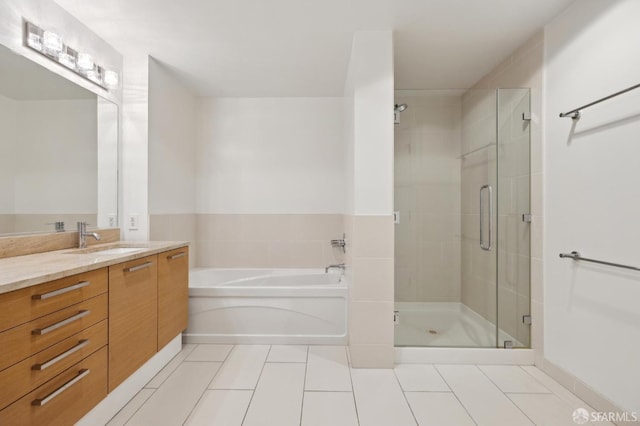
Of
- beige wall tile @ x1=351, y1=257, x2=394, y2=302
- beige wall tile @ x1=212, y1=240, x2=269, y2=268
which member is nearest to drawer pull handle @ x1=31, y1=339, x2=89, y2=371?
beige wall tile @ x1=351, y1=257, x2=394, y2=302

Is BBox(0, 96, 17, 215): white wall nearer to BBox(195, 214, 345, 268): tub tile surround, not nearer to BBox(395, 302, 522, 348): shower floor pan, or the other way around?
BBox(195, 214, 345, 268): tub tile surround

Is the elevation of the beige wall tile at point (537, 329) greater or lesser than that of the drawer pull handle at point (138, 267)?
lesser

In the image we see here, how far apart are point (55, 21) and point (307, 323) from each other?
2.70 metres

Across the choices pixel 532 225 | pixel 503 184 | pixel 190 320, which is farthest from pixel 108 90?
pixel 532 225

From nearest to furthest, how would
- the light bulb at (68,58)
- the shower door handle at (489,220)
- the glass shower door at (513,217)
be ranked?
the light bulb at (68,58) → the glass shower door at (513,217) → the shower door handle at (489,220)

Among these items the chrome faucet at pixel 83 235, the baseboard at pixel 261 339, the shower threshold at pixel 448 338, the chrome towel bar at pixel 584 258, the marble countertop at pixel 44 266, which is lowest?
the baseboard at pixel 261 339

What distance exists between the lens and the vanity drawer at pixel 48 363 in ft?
3.32

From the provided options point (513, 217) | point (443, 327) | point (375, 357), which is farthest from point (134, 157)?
point (513, 217)

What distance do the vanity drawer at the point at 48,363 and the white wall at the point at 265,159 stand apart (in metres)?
2.08

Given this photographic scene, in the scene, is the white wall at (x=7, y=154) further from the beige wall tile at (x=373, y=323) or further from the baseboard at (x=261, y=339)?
the beige wall tile at (x=373, y=323)

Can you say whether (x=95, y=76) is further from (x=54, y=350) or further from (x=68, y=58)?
(x=54, y=350)

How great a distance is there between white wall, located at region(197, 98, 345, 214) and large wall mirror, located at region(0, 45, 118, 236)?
1.10 meters

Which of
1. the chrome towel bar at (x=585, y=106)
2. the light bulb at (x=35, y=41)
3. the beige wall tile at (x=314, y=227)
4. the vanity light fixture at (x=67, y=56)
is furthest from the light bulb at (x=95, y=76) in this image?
the chrome towel bar at (x=585, y=106)

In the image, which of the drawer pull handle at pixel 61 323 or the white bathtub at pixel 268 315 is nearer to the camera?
the drawer pull handle at pixel 61 323
